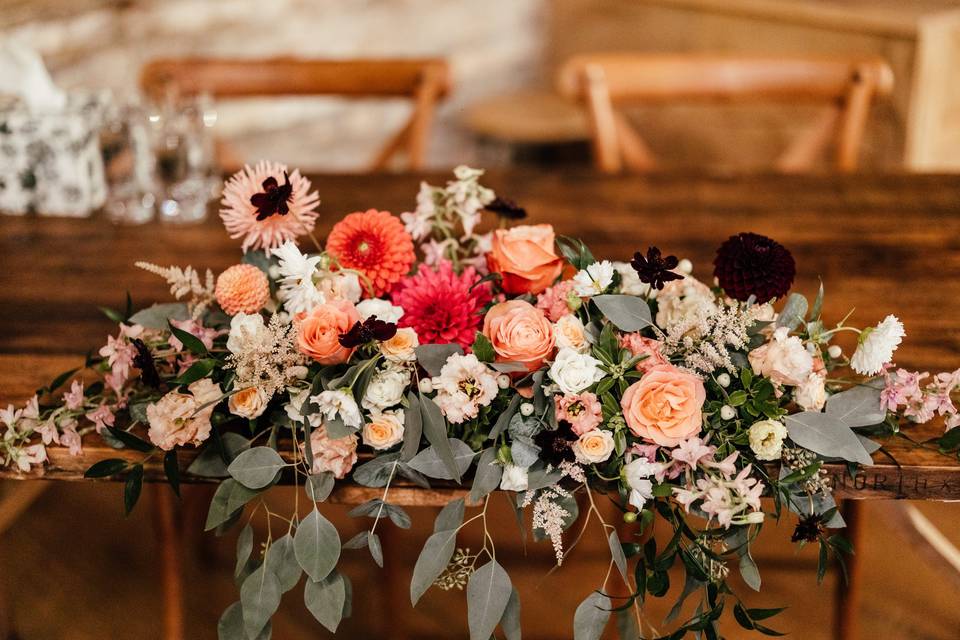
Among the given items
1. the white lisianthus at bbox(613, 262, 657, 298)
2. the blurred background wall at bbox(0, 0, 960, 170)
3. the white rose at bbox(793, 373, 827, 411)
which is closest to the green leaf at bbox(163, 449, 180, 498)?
the white lisianthus at bbox(613, 262, 657, 298)

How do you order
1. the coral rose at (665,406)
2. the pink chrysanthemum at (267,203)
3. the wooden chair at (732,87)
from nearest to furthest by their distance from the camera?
the coral rose at (665,406)
the pink chrysanthemum at (267,203)
the wooden chair at (732,87)

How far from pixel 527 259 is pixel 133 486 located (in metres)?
0.43

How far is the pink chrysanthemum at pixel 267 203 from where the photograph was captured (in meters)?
0.80

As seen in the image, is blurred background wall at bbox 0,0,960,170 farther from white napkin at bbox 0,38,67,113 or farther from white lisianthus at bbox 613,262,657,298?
white lisianthus at bbox 613,262,657,298

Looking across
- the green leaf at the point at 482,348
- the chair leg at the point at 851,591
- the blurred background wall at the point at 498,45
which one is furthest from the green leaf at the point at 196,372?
the blurred background wall at the point at 498,45

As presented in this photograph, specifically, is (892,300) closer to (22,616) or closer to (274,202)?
(274,202)

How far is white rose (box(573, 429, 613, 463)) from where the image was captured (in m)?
0.72

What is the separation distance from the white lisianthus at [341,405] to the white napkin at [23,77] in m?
1.02

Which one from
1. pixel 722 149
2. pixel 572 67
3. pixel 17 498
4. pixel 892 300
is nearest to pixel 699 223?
pixel 892 300

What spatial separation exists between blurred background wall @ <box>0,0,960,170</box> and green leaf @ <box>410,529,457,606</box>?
1.96 metres

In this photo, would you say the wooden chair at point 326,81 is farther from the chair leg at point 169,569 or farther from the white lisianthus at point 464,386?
the white lisianthus at point 464,386

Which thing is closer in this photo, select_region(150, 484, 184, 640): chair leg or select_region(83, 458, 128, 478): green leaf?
select_region(83, 458, 128, 478): green leaf

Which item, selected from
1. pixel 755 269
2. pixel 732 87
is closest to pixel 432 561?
pixel 755 269

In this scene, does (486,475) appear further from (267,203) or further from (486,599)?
(267,203)
